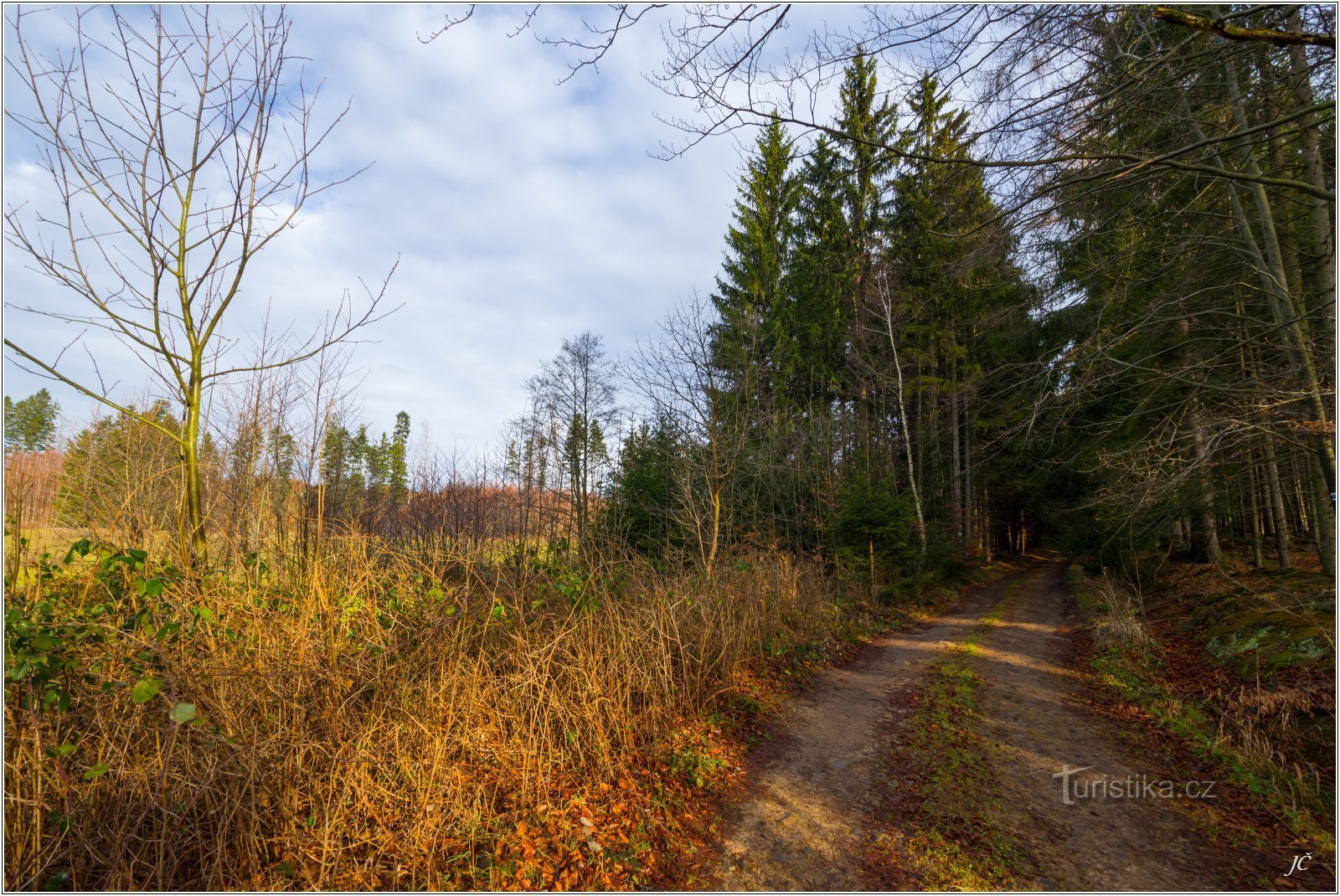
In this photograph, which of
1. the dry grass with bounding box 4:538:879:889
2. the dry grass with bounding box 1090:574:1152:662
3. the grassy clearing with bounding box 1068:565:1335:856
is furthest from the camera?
the dry grass with bounding box 1090:574:1152:662

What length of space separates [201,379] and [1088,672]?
8.40 metres

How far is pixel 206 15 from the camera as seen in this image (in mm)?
2256

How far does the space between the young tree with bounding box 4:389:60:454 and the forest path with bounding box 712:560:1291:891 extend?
4163 millimetres

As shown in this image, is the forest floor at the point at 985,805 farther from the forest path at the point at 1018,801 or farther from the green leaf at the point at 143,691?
the green leaf at the point at 143,691

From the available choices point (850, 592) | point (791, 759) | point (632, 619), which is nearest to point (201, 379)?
point (632, 619)

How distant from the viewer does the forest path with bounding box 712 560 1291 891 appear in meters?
2.94

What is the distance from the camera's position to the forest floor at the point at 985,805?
2.93 meters

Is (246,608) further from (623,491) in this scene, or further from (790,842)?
(623,491)

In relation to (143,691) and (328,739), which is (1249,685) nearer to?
(328,739)

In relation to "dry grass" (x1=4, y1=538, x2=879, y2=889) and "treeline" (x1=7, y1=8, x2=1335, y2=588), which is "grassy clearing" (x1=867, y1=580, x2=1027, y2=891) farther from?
"treeline" (x1=7, y1=8, x2=1335, y2=588)

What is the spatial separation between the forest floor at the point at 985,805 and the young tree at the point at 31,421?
4.11 metres

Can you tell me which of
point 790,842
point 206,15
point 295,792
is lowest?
point 790,842

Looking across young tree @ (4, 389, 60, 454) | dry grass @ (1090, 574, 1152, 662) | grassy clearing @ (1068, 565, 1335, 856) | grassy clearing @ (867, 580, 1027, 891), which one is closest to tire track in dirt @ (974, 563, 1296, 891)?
grassy clearing @ (867, 580, 1027, 891)

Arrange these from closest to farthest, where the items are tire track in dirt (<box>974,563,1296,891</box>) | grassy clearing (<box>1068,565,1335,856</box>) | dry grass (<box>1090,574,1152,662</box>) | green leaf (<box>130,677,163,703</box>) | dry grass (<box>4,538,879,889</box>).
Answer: green leaf (<box>130,677,163,703</box>) → dry grass (<box>4,538,879,889</box>) → tire track in dirt (<box>974,563,1296,891</box>) → grassy clearing (<box>1068,565,1335,856</box>) → dry grass (<box>1090,574,1152,662</box>)
